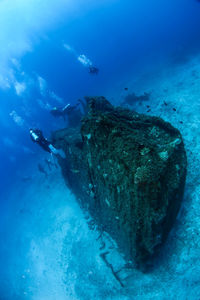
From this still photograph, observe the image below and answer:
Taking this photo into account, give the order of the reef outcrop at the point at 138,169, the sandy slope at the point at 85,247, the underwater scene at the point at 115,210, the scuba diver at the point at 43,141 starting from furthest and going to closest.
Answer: the scuba diver at the point at 43,141 → the sandy slope at the point at 85,247 → the underwater scene at the point at 115,210 → the reef outcrop at the point at 138,169

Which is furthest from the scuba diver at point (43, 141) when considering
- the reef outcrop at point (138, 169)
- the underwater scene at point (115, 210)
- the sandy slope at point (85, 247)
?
the reef outcrop at point (138, 169)

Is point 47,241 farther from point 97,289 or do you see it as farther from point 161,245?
point 161,245

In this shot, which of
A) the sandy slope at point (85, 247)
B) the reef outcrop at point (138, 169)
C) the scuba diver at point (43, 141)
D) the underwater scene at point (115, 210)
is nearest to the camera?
the reef outcrop at point (138, 169)

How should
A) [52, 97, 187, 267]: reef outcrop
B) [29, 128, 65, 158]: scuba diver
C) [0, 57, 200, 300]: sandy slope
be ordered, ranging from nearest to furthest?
1. [52, 97, 187, 267]: reef outcrop
2. [0, 57, 200, 300]: sandy slope
3. [29, 128, 65, 158]: scuba diver

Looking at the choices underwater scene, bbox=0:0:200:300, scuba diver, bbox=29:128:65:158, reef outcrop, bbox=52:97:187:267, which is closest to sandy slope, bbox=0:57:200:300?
underwater scene, bbox=0:0:200:300

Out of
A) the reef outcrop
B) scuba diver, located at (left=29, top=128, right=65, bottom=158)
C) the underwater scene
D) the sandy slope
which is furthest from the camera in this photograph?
scuba diver, located at (left=29, top=128, right=65, bottom=158)

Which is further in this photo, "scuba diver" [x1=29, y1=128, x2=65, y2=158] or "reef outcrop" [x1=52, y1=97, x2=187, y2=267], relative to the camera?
"scuba diver" [x1=29, y1=128, x2=65, y2=158]

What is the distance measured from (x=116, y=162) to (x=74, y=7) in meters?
199

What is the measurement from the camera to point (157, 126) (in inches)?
183

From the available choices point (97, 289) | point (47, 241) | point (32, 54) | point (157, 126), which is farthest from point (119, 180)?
point (32, 54)

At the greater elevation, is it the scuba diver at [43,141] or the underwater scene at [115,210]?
the scuba diver at [43,141]

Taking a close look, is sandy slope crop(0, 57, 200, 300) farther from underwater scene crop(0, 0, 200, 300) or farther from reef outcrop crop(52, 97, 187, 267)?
reef outcrop crop(52, 97, 187, 267)

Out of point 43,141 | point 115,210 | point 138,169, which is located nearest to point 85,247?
point 115,210

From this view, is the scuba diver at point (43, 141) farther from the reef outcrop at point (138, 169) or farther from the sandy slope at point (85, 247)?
the reef outcrop at point (138, 169)
